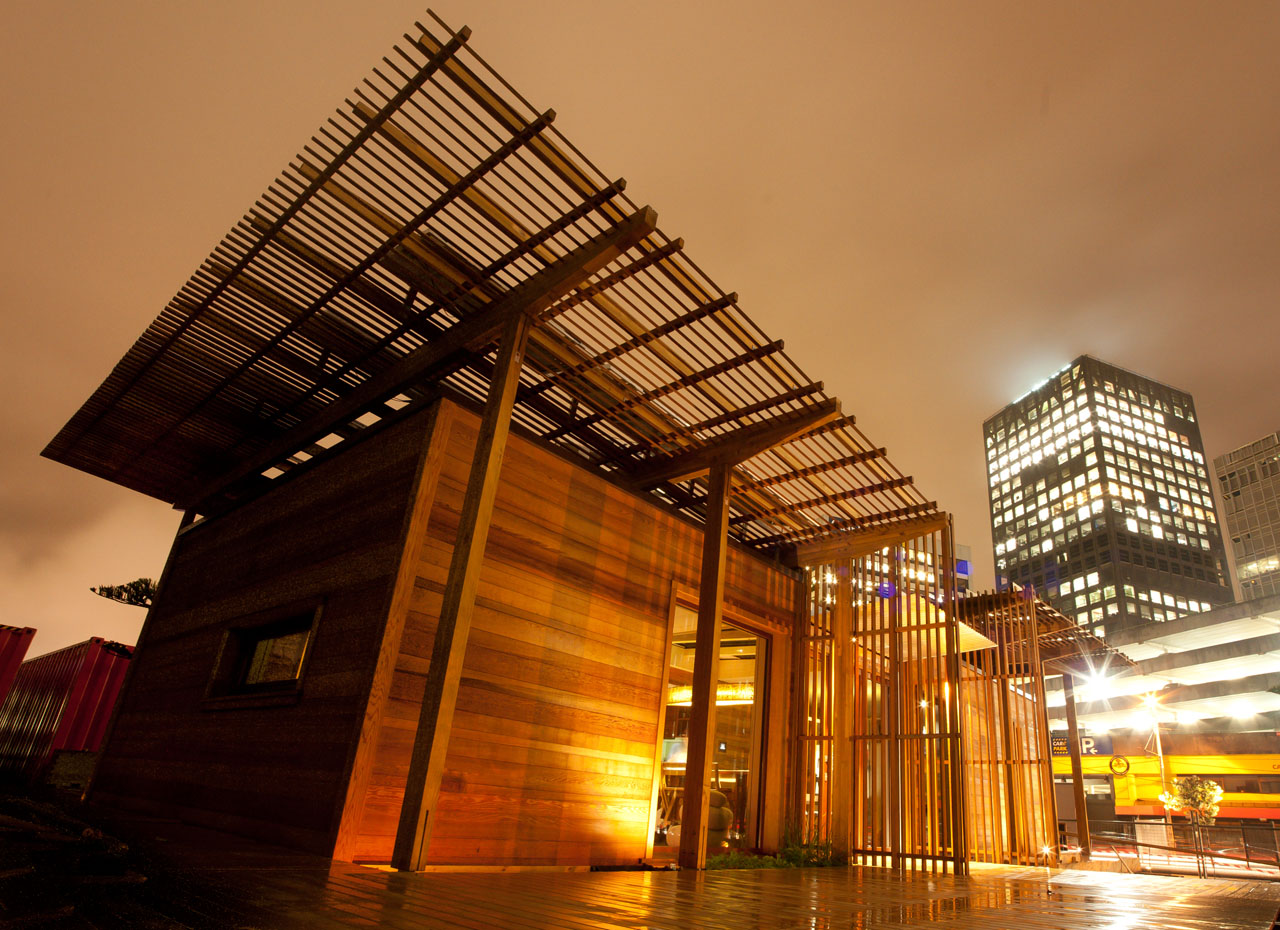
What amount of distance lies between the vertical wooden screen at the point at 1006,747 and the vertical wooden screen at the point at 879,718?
4872 millimetres

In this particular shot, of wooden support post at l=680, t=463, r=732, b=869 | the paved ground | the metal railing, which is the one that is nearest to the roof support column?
the metal railing

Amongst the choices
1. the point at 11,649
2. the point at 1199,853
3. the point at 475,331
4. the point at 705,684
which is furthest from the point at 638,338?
the point at 1199,853

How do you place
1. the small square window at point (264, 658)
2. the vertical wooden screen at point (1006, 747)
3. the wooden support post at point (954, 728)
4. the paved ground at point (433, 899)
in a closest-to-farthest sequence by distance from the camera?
the paved ground at point (433, 899) < the small square window at point (264, 658) < the wooden support post at point (954, 728) < the vertical wooden screen at point (1006, 747)

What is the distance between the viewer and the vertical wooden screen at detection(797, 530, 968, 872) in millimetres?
7742

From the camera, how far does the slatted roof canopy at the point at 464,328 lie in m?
4.67

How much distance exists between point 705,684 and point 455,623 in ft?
8.88

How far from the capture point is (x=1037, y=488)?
89.8 metres

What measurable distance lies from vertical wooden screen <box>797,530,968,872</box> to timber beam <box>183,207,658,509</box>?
4628mm

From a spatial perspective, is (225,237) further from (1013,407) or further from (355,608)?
(1013,407)

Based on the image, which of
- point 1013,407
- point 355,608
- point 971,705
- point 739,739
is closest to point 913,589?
point 739,739

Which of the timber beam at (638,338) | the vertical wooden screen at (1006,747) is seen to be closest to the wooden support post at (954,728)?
the timber beam at (638,338)

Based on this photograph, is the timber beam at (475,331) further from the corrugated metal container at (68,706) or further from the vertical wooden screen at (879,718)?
the corrugated metal container at (68,706)

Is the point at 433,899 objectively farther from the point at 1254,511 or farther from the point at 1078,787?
the point at 1254,511

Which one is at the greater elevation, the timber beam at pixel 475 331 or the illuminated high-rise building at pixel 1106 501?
the illuminated high-rise building at pixel 1106 501
